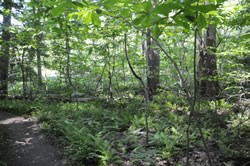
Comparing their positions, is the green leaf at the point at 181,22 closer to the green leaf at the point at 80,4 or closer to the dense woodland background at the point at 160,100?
the dense woodland background at the point at 160,100

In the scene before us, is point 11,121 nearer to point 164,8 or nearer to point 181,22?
point 181,22

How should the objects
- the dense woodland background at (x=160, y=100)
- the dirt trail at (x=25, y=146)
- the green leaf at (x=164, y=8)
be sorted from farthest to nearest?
1. the dirt trail at (x=25, y=146)
2. the dense woodland background at (x=160, y=100)
3. the green leaf at (x=164, y=8)

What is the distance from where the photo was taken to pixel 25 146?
675 cm

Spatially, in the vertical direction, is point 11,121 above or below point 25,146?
above

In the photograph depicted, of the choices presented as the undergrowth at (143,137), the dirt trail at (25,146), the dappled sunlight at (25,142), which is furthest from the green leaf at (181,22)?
the dappled sunlight at (25,142)

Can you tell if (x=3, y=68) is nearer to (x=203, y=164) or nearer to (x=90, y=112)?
(x=90, y=112)

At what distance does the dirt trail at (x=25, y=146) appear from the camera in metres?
5.73

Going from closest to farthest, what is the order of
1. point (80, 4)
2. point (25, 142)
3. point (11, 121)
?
point (80, 4), point (25, 142), point (11, 121)

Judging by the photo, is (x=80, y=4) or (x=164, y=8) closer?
(x=164, y=8)

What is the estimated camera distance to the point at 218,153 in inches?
215

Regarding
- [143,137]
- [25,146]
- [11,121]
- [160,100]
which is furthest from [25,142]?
[160,100]

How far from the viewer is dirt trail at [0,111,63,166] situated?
18.8 feet

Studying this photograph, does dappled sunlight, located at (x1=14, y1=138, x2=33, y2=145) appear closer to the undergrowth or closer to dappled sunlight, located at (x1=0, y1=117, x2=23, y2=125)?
the undergrowth

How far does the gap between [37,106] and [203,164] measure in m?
8.68
